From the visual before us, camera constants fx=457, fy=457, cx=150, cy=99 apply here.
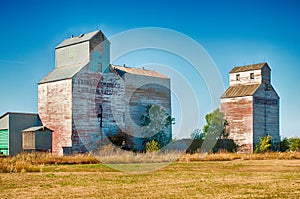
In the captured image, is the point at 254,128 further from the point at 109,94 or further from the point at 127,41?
the point at 127,41

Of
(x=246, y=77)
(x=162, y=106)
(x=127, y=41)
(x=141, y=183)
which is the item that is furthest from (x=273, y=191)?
(x=246, y=77)

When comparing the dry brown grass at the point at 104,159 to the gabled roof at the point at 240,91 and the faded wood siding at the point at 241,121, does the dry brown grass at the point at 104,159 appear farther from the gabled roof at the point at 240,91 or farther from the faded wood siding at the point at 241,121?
the gabled roof at the point at 240,91

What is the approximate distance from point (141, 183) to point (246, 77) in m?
40.9

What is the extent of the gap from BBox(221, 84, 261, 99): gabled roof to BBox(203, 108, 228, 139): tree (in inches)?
101

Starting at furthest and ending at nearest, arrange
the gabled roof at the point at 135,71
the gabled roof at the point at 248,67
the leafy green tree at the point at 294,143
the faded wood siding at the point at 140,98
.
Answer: the leafy green tree at the point at 294,143 → the gabled roof at the point at 248,67 → the gabled roof at the point at 135,71 → the faded wood siding at the point at 140,98

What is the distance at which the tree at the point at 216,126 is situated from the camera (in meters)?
56.7

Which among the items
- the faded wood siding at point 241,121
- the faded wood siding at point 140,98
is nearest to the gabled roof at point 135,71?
the faded wood siding at point 140,98

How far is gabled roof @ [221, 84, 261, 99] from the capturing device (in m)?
55.0

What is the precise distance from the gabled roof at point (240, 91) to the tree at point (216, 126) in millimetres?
2576

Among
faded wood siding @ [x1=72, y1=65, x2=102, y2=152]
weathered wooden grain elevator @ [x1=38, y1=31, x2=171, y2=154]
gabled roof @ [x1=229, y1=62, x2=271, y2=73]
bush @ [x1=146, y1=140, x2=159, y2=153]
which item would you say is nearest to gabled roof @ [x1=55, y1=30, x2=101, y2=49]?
weathered wooden grain elevator @ [x1=38, y1=31, x2=171, y2=154]

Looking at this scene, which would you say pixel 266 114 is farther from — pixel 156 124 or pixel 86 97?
pixel 86 97

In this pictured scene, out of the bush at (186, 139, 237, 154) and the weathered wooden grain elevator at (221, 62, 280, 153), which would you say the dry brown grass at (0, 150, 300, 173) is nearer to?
the bush at (186, 139, 237, 154)

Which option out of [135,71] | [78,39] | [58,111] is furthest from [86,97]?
[135,71]

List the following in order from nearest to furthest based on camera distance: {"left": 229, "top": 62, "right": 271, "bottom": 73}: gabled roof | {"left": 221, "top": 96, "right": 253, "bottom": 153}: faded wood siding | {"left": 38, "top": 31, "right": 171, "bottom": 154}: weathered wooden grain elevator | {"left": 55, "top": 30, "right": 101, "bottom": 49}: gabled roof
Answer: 1. {"left": 38, "top": 31, "right": 171, "bottom": 154}: weathered wooden grain elevator
2. {"left": 55, "top": 30, "right": 101, "bottom": 49}: gabled roof
3. {"left": 221, "top": 96, "right": 253, "bottom": 153}: faded wood siding
4. {"left": 229, "top": 62, "right": 271, "bottom": 73}: gabled roof
